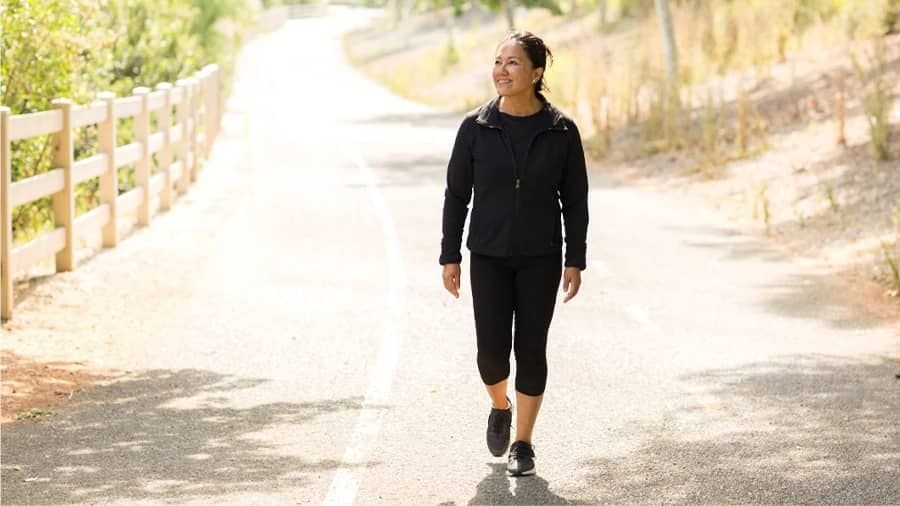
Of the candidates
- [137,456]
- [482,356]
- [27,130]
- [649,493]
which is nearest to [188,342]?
[27,130]

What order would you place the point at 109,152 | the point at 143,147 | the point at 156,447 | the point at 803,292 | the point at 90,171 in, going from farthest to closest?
the point at 143,147 < the point at 109,152 < the point at 90,171 < the point at 803,292 < the point at 156,447

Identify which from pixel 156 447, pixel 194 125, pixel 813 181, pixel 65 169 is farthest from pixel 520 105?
pixel 194 125

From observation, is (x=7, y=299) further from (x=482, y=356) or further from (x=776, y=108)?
(x=776, y=108)

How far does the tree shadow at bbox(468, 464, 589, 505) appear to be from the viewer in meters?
6.69

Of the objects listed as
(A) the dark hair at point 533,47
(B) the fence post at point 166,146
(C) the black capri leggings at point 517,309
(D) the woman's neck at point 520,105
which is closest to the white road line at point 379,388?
(C) the black capri leggings at point 517,309

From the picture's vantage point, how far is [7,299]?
11.3 m

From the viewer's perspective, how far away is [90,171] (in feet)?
46.2

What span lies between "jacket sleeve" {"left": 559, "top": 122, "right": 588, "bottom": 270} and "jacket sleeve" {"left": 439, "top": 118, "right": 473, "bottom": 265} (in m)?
0.42

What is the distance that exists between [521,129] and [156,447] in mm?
2419

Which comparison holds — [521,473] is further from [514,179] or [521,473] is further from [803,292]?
[803,292]

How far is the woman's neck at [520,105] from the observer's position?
22.5 ft

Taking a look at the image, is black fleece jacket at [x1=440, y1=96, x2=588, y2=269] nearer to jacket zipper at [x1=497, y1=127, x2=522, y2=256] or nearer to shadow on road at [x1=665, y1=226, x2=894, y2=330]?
jacket zipper at [x1=497, y1=127, x2=522, y2=256]

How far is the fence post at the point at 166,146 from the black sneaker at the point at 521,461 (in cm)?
1155

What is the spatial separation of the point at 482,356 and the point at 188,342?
410 centimetres
